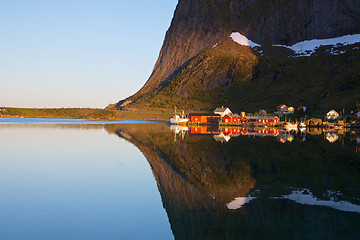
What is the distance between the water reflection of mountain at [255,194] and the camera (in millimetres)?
14797

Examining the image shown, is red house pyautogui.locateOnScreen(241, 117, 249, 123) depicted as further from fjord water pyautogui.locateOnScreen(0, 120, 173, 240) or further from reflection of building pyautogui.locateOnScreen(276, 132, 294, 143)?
fjord water pyautogui.locateOnScreen(0, 120, 173, 240)

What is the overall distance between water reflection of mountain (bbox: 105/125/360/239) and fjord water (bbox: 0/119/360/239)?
0.05 metres

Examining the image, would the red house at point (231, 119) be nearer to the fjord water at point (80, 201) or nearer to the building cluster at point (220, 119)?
the building cluster at point (220, 119)

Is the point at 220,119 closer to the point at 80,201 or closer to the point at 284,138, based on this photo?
the point at 284,138

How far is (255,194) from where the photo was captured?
20.8 m

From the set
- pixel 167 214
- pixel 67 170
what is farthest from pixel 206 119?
pixel 167 214

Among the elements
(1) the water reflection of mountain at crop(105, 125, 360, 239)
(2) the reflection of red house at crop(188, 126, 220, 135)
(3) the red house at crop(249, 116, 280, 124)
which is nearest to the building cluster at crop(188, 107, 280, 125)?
(3) the red house at crop(249, 116, 280, 124)

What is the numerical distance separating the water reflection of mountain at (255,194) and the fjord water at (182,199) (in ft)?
0.16

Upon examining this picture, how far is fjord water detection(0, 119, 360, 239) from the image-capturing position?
583 inches

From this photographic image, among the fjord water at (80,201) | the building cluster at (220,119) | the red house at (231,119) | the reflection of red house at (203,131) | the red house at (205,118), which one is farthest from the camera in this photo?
the red house at (205,118)

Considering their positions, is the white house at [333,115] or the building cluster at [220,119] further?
the building cluster at [220,119]

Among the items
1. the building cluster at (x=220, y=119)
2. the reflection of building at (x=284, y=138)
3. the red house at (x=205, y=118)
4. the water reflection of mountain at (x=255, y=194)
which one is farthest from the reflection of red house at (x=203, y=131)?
the water reflection of mountain at (x=255, y=194)

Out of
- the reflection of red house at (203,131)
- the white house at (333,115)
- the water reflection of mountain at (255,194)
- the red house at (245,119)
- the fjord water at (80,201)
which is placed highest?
the white house at (333,115)

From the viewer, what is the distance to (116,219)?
53.3 ft
